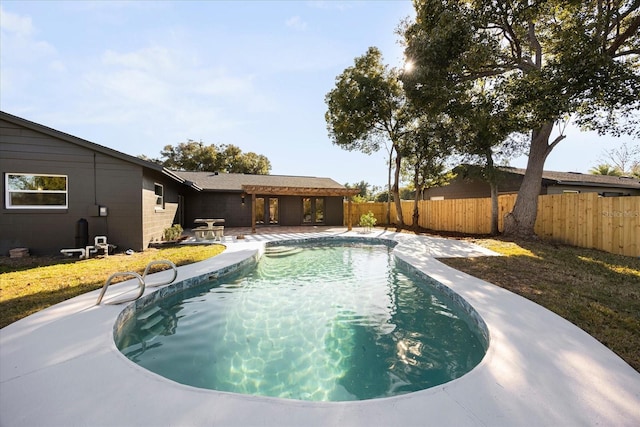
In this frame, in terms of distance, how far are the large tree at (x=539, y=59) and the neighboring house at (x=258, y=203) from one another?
806cm

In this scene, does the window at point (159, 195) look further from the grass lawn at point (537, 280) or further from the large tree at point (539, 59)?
the large tree at point (539, 59)

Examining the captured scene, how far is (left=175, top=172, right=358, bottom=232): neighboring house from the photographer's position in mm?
17766

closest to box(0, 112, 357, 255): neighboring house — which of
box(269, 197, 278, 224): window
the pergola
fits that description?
the pergola

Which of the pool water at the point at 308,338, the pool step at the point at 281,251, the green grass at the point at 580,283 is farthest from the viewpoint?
the pool step at the point at 281,251

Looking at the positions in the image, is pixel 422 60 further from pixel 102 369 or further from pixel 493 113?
pixel 102 369

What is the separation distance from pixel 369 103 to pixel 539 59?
814 cm

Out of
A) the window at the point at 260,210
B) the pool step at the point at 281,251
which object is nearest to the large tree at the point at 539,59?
the pool step at the point at 281,251

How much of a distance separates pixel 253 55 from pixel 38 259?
886 cm

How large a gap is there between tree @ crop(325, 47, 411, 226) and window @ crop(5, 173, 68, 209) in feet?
45.3

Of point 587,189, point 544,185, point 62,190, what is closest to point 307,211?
point 62,190

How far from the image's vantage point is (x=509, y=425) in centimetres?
185

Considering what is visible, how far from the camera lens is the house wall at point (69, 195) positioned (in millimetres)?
8055

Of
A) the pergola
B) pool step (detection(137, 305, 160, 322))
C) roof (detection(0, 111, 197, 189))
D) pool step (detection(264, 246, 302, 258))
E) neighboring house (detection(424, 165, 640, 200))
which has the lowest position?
pool step (detection(137, 305, 160, 322))

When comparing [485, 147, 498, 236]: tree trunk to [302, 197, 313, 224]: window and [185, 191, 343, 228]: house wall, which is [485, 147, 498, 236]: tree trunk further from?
[302, 197, 313, 224]: window
